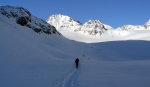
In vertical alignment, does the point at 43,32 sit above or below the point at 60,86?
above

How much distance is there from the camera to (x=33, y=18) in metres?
88.9

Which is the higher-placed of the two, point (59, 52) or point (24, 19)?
point (24, 19)

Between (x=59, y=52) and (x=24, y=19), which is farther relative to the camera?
(x=24, y=19)

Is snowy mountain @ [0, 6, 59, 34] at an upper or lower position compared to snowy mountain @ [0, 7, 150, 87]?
upper

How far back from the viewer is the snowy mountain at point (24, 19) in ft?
252

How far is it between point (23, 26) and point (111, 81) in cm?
5822

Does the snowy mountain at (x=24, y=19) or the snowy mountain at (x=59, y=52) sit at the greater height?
the snowy mountain at (x=24, y=19)

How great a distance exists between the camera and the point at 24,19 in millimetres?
78312

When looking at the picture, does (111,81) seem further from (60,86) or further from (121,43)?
(121,43)

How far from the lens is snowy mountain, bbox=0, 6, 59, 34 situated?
76.9m

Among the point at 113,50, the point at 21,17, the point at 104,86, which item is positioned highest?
the point at 21,17

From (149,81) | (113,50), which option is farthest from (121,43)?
(149,81)

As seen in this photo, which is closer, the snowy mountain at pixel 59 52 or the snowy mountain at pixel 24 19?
the snowy mountain at pixel 59 52

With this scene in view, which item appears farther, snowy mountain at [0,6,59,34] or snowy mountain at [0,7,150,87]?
snowy mountain at [0,6,59,34]
